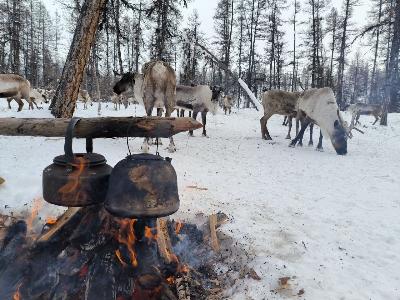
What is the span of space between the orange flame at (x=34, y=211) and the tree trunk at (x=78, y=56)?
11.9 ft

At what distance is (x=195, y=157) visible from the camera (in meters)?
7.98

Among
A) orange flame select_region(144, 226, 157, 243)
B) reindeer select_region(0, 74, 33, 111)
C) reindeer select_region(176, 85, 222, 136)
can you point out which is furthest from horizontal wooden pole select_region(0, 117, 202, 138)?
reindeer select_region(0, 74, 33, 111)

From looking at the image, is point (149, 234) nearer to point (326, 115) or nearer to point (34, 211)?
point (34, 211)

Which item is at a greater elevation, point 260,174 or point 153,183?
point 153,183

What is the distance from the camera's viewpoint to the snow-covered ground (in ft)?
9.70

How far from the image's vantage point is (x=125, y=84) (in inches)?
404

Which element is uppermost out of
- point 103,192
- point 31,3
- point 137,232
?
point 31,3

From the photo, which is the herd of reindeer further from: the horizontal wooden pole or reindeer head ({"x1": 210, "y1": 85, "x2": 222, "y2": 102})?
the horizontal wooden pole

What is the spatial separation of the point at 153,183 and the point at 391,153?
10204mm

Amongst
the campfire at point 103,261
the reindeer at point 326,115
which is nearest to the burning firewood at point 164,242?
the campfire at point 103,261

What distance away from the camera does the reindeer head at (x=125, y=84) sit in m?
10.1

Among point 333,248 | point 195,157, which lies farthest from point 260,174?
point 333,248

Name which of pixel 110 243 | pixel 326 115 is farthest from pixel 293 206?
pixel 326 115

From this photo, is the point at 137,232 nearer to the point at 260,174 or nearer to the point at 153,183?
the point at 153,183
